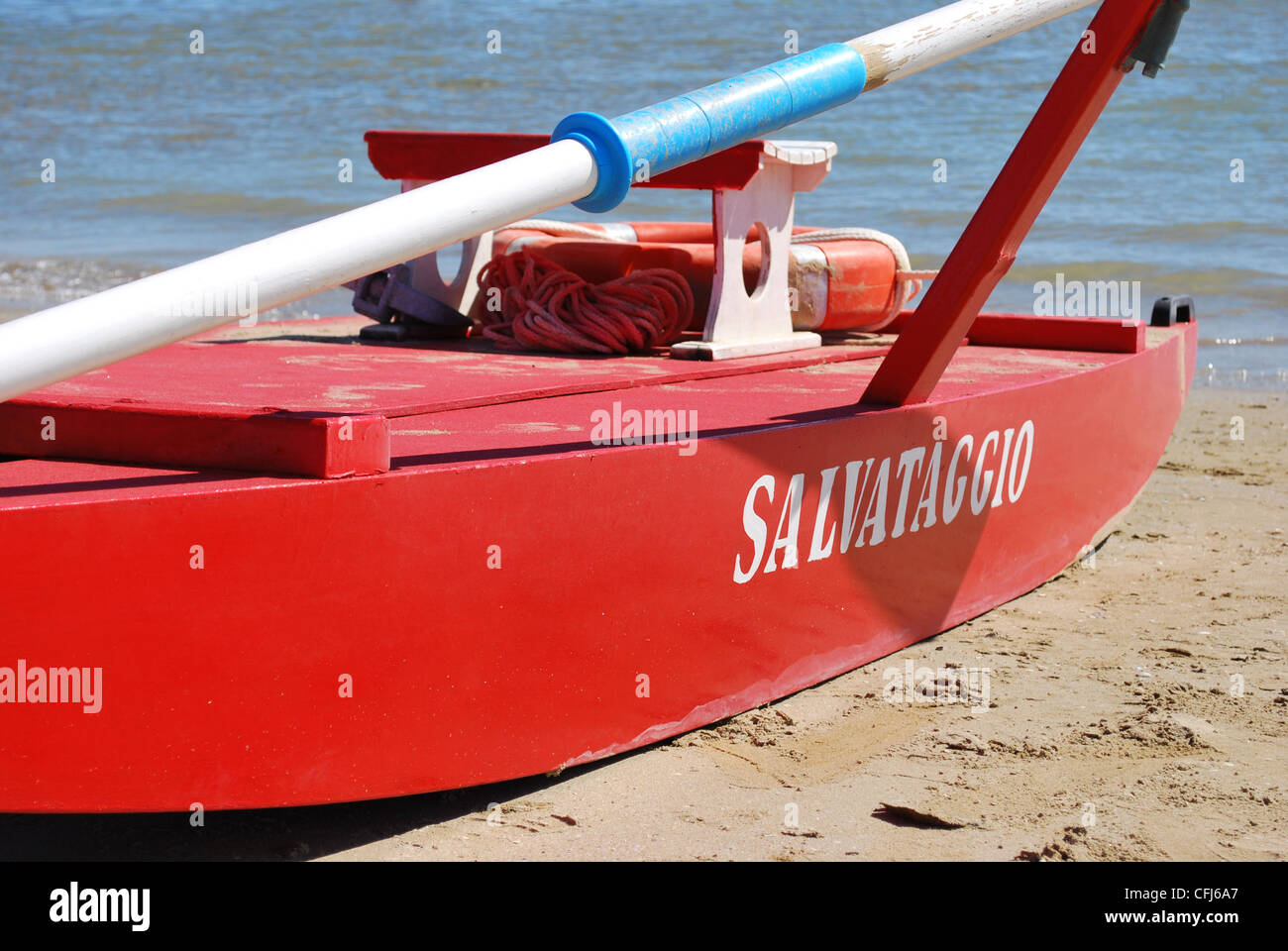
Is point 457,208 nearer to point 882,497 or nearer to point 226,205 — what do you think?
point 882,497

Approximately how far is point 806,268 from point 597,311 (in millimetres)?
670

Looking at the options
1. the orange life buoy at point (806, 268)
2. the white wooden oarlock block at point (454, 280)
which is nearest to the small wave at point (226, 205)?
the white wooden oarlock block at point (454, 280)

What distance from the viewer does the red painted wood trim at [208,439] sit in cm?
217

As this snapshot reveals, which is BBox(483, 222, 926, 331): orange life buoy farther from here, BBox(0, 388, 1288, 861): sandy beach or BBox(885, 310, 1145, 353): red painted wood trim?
BBox(0, 388, 1288, 861): sandy beach

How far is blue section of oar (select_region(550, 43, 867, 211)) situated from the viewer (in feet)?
7.24

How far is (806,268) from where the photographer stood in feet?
14.2

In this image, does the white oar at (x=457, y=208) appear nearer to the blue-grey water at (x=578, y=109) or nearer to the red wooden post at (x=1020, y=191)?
the red wooden post at (x=1020, y=191)

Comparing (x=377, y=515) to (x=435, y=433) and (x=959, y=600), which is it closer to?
(x=435, y=433)

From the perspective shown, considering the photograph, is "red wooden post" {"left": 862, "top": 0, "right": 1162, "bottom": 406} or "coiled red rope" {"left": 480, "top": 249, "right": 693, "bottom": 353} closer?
"red wooden post" {"left": 862, "top": 0, "right": 1162, "bottom": 406}

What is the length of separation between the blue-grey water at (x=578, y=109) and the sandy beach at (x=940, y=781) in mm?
4592

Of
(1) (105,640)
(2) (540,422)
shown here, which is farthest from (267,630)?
(2) (540,422)

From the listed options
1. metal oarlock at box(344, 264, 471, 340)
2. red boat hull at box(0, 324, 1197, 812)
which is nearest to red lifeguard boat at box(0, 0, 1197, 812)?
red boat hull at box(0, 324, 1197, 812)

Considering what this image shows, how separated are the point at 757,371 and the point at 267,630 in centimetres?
197

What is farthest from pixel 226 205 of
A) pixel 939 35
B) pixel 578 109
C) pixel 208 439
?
pixel 208 439
